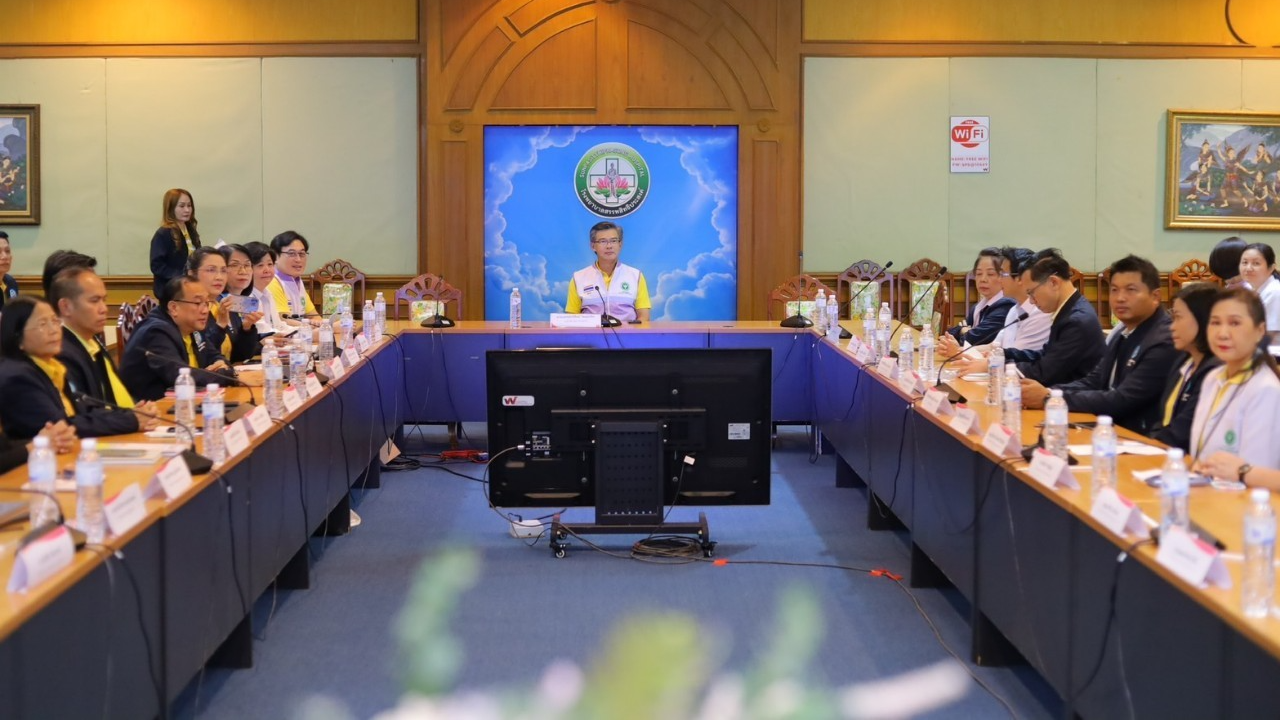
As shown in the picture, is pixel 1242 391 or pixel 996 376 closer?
pixel 1242 391

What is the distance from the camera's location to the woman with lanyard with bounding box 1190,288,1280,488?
3.28 metres

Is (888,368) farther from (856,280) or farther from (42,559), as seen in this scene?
(856,280)

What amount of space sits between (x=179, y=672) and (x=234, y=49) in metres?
6.80

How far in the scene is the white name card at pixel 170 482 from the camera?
2.95 meters

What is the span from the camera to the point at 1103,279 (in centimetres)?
916

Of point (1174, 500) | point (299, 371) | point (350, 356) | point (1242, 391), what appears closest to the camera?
point (1174, 500)

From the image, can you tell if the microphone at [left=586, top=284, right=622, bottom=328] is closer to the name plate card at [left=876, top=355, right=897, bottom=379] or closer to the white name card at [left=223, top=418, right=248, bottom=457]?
the name plate card at [left=876, top=355, right=897, bottom=379]

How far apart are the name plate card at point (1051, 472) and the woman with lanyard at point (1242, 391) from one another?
0.35 metres

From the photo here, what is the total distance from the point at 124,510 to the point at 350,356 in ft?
9.52

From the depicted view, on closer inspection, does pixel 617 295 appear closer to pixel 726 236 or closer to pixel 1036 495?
pixel 726 236

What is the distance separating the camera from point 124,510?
2.68 m

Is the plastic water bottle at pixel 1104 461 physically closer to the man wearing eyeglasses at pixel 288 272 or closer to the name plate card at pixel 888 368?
the name plate card at pixel 888 368

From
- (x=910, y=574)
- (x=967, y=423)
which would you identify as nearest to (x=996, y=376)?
(x=967, y=423)

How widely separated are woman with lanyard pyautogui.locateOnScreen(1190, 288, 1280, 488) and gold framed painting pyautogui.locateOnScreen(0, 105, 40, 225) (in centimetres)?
789
